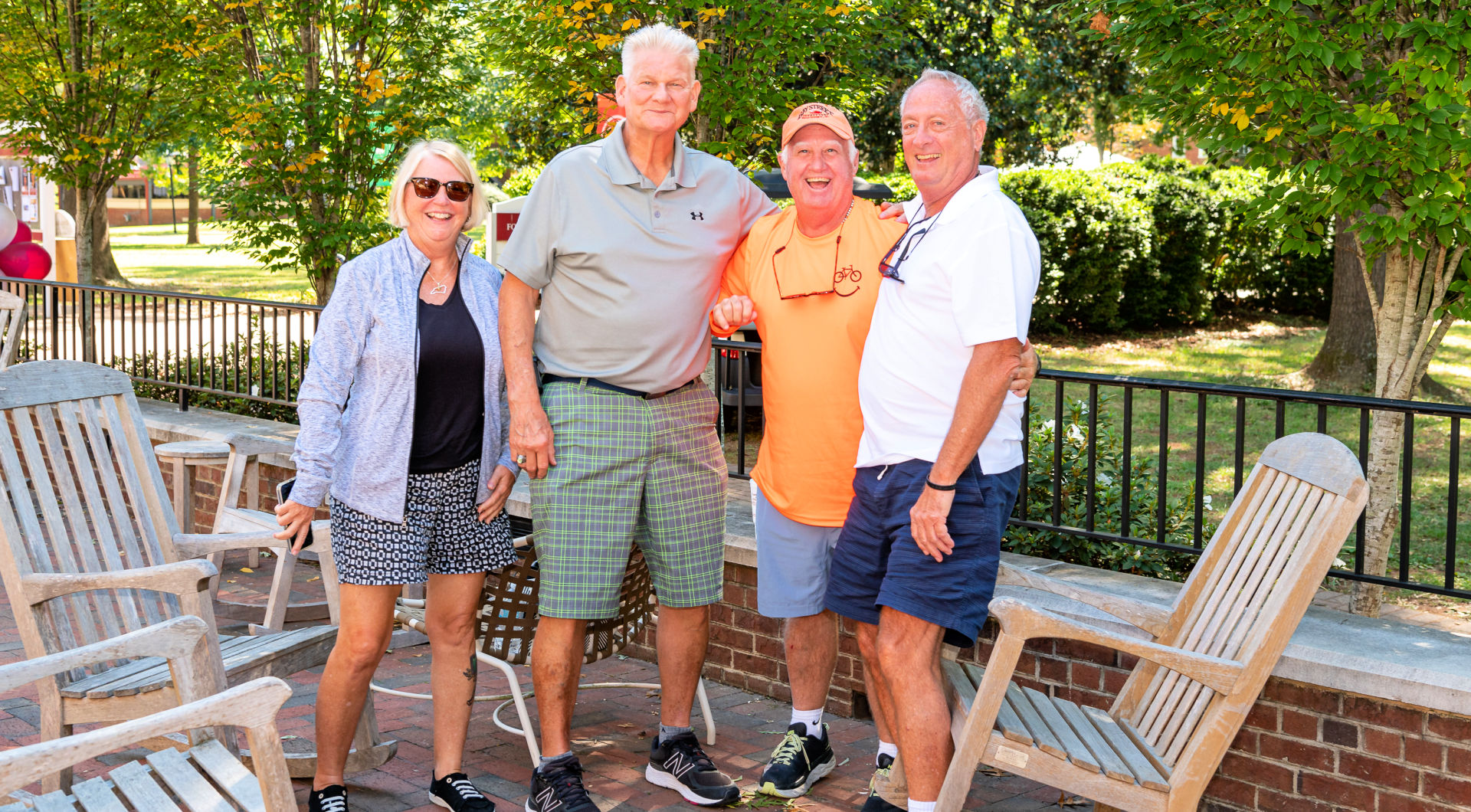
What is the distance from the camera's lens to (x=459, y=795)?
354cm

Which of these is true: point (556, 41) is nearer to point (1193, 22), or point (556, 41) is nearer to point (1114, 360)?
point (1193, 22)

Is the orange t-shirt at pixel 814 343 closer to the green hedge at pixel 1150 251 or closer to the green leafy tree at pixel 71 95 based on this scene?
the green leafy tree at pixel 71 95

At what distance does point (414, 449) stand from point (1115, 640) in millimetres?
1858

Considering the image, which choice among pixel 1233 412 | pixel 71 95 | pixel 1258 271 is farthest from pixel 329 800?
pixel 1258 271

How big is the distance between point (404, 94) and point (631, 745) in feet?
19.0

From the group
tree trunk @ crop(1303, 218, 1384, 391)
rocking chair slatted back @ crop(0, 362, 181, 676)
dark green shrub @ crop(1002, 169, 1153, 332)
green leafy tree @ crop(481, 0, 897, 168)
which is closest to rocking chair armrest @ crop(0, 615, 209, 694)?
rocking chair slatted back @ crop(0, 362, 181, 676)

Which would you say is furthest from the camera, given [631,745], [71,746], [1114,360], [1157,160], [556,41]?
[1157,160]

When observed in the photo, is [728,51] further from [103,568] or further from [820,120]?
[103,568]

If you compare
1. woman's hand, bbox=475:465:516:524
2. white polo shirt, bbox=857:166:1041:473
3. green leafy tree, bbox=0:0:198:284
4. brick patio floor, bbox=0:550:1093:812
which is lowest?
brick patio floor, bbox=0:550:1093:812

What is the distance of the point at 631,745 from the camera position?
424 centimetres

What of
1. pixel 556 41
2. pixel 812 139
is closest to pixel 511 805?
pixel 812 139

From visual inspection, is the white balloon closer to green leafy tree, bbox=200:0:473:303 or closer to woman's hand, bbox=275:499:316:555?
green leafy tree, bbox=200:0:473:303

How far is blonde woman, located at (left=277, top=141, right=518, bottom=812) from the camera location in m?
3.36

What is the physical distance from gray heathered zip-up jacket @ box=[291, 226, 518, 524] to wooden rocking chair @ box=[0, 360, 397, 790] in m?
0.41
